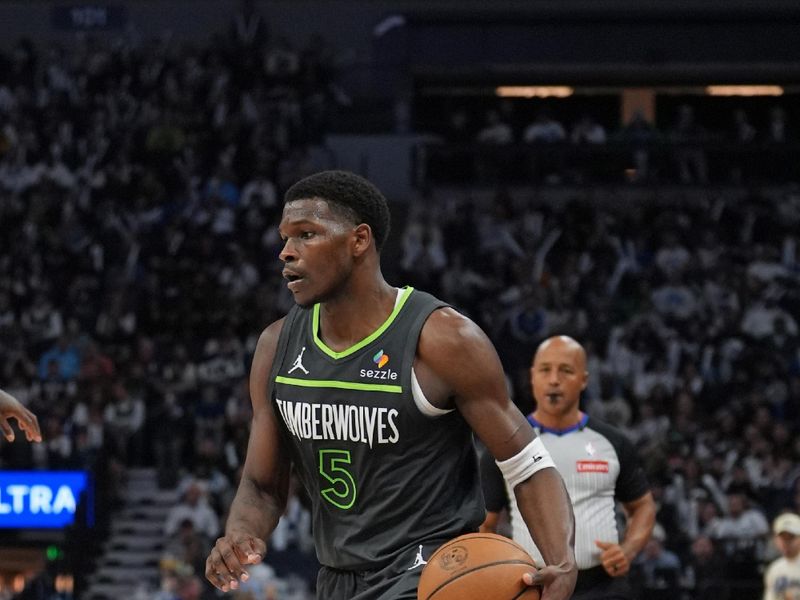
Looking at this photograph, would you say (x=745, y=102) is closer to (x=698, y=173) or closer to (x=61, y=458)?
(x=698, y=173)

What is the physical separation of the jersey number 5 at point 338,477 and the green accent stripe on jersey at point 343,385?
201mm

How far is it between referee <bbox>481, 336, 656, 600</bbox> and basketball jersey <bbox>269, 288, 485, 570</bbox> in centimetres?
241

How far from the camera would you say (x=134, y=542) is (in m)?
16.7

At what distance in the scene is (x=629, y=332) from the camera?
59.6 ft

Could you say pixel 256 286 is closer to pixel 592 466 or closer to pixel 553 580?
pixel 592 466

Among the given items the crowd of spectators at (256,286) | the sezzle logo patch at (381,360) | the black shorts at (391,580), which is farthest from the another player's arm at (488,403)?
the crowd of spectators at (256,286)

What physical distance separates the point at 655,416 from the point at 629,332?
86.0 inches

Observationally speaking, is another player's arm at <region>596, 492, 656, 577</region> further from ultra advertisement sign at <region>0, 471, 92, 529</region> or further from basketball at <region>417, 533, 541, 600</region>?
ultra advertisement sign at <region>0, 471, 92, 529</region>

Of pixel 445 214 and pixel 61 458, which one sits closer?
pixel 61 458

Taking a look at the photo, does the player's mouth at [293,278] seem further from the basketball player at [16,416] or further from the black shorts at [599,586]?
the black shorts at [599,586]

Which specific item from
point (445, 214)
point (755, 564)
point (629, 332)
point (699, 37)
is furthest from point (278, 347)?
point (699, 37)

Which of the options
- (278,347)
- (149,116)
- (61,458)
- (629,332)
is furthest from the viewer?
(149,116)

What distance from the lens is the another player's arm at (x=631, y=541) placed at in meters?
7.09

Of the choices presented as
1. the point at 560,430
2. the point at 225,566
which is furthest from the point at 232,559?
the point at 560,430
